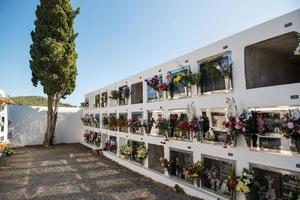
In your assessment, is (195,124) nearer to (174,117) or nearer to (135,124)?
(174,117)

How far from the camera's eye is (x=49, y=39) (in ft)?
56.2

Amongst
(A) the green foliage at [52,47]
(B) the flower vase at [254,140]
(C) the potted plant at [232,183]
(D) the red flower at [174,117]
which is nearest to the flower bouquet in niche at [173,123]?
(D) the red flower at [174,117]

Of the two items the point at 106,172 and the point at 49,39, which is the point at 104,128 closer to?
the point at 106,172

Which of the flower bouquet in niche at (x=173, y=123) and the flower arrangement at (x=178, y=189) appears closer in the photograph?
the flower arrangement at (x=178, y=189)

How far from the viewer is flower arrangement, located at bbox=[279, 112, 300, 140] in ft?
14.9

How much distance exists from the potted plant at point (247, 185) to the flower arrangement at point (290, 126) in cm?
138

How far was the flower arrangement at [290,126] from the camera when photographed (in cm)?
455

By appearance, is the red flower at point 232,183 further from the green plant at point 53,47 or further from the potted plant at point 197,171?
the green plant at point 53,47

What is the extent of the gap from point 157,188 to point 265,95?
4997 mm

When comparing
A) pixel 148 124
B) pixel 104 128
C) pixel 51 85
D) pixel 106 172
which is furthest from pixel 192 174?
pixel 51 85

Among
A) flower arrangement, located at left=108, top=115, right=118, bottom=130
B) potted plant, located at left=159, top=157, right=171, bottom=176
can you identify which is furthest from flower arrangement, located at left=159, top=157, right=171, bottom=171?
flower arrangement, located at left=108, top=115, right=118, bottom=130

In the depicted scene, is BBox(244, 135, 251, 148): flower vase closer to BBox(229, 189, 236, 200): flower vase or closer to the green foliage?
BBox(229, 189, 236, 200): flower vase

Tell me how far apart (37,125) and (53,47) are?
7786 millimetres

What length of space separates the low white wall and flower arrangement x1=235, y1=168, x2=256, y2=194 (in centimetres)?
1932
